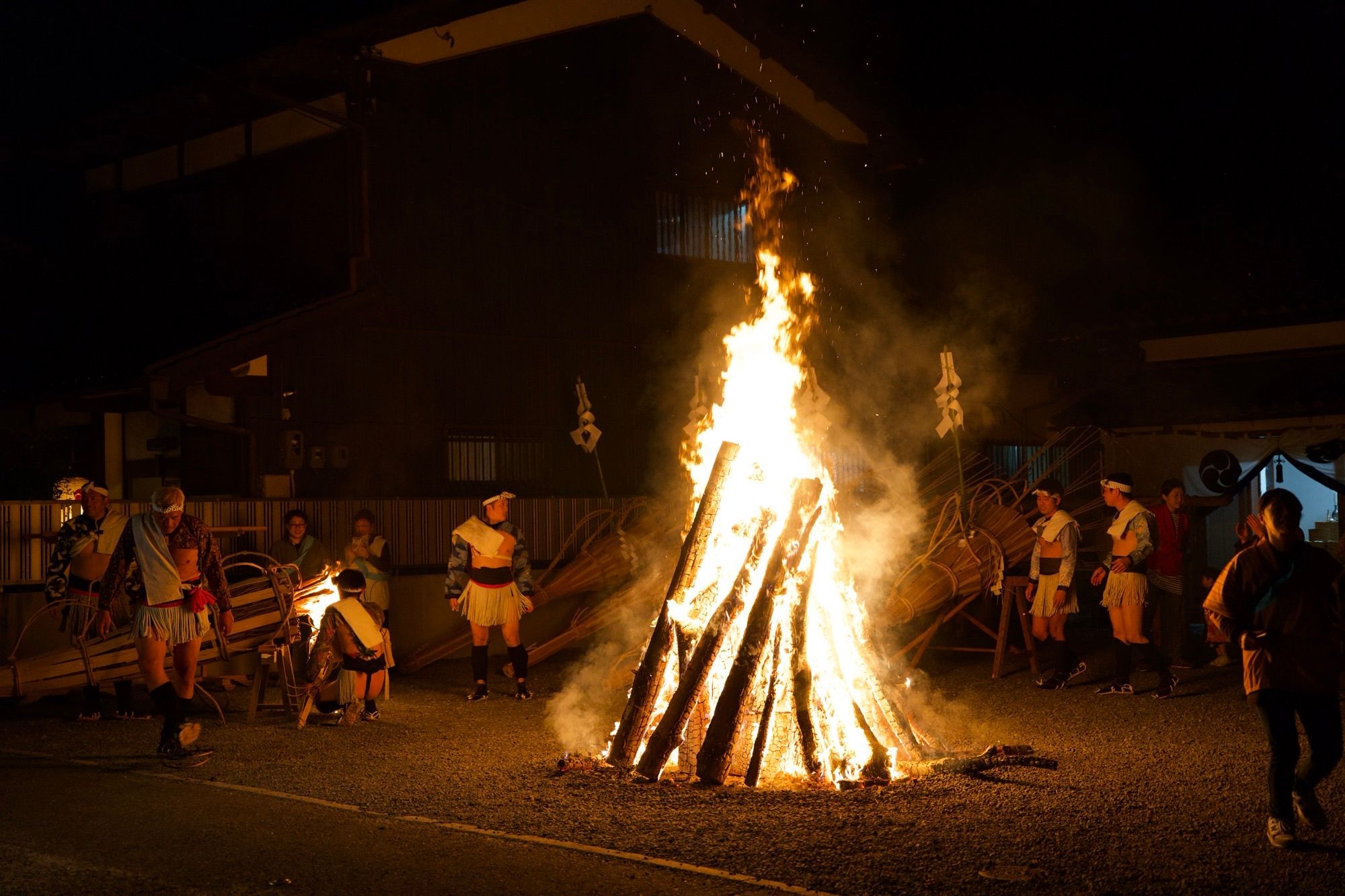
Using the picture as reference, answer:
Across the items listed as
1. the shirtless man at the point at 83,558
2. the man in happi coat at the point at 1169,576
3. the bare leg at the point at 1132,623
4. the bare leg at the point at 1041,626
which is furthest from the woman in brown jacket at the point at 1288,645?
the shirtless man at the point at 83,558

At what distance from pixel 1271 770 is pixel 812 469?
323 centimetres

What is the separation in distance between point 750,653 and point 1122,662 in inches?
188

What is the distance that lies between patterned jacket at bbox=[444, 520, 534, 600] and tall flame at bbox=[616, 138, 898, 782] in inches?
101

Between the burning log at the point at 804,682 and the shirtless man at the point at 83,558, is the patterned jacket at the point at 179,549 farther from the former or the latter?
the burning log at the point at 804,682

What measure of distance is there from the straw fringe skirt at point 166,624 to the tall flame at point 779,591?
10.6 ft

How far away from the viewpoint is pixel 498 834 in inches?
228

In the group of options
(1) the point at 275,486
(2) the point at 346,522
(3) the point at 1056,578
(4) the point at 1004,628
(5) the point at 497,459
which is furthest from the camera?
(5) the point at 497,459

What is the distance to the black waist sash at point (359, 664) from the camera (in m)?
9.13

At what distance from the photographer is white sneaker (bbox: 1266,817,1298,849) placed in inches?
213

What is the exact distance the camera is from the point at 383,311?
47.6 feet

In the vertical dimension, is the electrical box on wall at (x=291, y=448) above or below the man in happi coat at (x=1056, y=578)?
above

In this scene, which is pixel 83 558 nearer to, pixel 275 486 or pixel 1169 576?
pixel 275 486

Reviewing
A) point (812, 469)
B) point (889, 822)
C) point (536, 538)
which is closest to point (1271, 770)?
point (889, 822)

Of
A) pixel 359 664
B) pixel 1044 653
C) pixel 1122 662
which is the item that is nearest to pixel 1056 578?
pixel 1122 662
